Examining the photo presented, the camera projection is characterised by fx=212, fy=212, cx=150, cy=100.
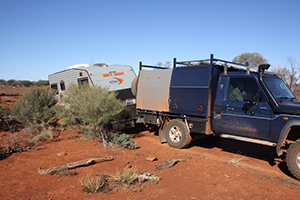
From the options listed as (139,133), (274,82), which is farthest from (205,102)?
(139,133)

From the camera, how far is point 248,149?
6871 mm

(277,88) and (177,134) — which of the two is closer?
(277,88)

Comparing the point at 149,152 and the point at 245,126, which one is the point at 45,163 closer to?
the point at 149,152

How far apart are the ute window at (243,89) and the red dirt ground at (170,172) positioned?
1.69m

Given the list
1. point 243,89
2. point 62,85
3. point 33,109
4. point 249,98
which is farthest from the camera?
point 62,85

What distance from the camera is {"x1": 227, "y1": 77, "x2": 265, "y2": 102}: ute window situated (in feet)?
17.5

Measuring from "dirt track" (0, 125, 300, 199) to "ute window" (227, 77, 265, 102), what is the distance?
1679 millimetres

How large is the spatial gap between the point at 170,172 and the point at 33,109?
635cm

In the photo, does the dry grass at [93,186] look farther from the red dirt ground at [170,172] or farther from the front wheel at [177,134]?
the front wheel at [177,134]

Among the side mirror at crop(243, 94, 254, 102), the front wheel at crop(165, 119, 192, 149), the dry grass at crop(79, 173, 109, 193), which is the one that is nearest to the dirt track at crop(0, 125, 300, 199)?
the dry grass at crop(79, 173, 109, 193)

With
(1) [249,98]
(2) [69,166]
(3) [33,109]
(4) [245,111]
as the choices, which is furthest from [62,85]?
(1) [249,98]

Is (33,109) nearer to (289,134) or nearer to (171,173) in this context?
(171,173)

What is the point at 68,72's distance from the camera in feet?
35.8

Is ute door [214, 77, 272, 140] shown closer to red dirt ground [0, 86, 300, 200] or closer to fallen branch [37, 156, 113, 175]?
red dirt ground [0, 86, 300, 200]
